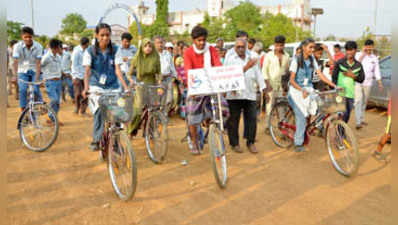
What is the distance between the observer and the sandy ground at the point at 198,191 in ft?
11.6

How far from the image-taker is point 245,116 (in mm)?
5875

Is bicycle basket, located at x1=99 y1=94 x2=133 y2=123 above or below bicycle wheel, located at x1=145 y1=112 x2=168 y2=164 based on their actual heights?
above

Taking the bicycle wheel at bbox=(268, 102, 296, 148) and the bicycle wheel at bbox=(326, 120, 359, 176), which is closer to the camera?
the bicycle wheel at bbox=(326, 120, 359, 176)

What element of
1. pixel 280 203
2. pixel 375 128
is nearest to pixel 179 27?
pixel 375 128

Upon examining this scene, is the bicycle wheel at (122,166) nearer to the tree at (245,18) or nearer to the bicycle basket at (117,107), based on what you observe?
the bicycle basket at (117,107)

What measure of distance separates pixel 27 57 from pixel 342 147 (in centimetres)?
589

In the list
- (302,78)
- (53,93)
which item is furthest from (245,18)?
(302,78)

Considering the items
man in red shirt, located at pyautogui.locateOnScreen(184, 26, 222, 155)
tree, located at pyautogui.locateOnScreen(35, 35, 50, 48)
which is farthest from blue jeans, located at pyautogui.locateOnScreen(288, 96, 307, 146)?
tree, located at pyautogui.locateOnScreen(35, 35, 50, 48)

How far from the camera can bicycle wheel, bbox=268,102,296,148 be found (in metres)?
6.07

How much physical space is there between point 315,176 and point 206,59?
228 cm

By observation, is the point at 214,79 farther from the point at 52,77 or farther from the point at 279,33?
the point at 279,33

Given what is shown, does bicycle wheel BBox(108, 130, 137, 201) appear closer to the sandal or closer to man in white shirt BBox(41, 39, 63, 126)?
the sandal

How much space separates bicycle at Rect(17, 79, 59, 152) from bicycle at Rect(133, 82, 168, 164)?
1.64 metres

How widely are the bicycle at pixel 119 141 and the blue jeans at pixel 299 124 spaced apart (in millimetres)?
2871
